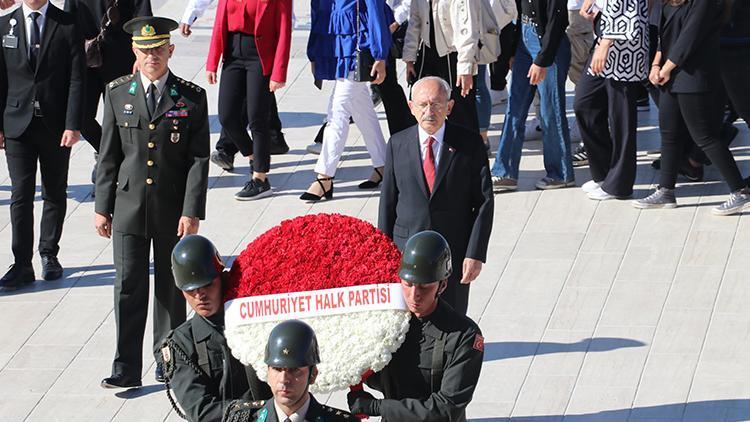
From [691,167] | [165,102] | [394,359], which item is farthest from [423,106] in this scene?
[691,167]

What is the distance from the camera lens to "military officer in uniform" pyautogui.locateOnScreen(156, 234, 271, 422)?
606 centimetres

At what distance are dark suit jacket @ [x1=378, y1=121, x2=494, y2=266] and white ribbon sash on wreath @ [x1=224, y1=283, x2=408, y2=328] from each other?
1.84 m

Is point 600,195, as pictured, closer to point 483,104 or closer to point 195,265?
point 483,104

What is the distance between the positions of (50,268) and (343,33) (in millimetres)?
2647

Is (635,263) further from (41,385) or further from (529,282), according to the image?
(41,385)

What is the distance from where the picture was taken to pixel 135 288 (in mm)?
8617

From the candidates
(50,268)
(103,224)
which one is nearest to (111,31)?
(50,268)

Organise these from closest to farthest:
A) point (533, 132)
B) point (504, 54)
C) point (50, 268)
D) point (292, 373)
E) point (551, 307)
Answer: point (292, 373)
point (551, 307)
point (50, 268)
point (504, 54)
point (533, 132)

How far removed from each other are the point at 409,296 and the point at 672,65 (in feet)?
16.6

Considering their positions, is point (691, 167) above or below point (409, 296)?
below

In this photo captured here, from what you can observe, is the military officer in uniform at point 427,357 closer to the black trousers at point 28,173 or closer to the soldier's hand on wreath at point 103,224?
the soldier's hand on wreath at point 103,224

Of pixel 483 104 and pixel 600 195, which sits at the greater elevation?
pixel 483 104

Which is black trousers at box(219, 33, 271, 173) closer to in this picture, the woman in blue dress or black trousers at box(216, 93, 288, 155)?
black trousers at box(216, 93, 288, 155)

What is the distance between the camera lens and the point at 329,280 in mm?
6043
